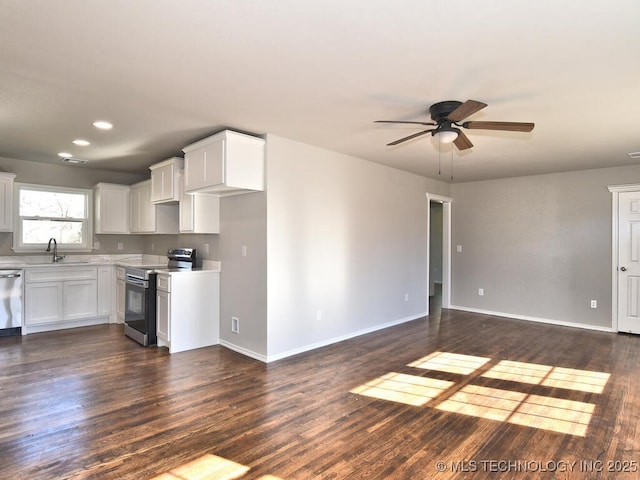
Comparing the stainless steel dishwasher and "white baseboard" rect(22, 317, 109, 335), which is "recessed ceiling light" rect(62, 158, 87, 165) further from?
"white baseboard" rect(22, 317, 109, 335)

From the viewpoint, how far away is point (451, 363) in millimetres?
3912

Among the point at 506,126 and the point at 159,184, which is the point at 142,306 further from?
the point at 506,126

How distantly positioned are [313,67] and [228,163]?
1606 millimetres

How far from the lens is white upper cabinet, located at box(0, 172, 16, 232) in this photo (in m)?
5.02

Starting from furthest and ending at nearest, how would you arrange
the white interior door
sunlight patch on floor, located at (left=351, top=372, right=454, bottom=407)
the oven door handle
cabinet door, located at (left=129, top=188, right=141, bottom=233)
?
cabinet door, located at (left=129, top=188, right=141, bottom=233), the white interior door, the oven door handle, sunlight patch on floor, located at (left=351, top=372, right=454, bottom=407)

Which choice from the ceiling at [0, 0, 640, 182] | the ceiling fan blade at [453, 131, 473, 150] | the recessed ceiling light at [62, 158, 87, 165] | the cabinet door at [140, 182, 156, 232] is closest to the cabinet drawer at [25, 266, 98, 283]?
the cabinet door at [140, 182, 156, 232]

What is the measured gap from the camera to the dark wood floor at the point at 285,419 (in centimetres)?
213

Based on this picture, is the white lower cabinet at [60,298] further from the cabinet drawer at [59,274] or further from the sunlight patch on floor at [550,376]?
the sunlight patch on floor at [550,376]

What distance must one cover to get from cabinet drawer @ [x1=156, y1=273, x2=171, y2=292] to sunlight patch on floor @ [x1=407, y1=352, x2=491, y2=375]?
9.29 feet

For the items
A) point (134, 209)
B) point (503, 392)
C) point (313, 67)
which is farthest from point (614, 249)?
point (134, 209)

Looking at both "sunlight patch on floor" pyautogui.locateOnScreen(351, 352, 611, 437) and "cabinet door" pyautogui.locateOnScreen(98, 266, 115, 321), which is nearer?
"sunlight patch on floor" pyautogui.locateOnScreen(351, 352, 611, 437)

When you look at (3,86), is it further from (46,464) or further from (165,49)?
(46,464)

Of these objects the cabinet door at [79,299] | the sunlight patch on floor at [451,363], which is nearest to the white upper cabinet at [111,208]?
the cabinet door at [79,299]

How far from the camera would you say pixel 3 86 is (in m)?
2.70
